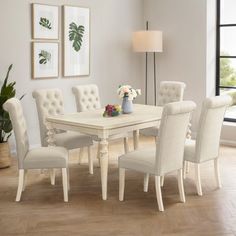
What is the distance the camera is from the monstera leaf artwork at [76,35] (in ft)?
22.5

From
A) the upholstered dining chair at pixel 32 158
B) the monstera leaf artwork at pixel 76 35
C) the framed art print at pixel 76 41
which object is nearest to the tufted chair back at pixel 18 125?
the upholstered dining chair at pixel 32 158

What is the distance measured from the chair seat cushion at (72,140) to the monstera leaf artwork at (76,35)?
6.38ft

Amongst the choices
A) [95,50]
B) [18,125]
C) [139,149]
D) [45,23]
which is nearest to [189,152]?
[139,149]

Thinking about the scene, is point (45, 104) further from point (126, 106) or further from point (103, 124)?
point (103, 124)

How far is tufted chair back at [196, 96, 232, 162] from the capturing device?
4.43 m

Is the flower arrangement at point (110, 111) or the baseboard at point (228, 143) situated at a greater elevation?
the flower arrangement at point (110, 111)

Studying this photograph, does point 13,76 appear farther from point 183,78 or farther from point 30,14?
point 183,78

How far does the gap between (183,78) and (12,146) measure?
2962 millimetres

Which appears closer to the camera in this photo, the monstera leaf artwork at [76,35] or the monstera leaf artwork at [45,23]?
the monstera leaf artwork at [45,23]

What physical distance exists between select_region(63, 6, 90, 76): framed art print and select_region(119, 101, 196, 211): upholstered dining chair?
9.18ft

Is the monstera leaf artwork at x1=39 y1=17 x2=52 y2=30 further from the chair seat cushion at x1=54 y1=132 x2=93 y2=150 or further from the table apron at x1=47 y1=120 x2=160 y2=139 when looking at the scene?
the table apron at x1=47 y1=120 x2=160 y2=139

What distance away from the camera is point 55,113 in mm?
5543

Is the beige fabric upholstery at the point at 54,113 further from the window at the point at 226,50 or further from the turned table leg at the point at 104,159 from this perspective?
the window at the point at 226,50

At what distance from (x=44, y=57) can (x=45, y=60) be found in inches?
1.8
